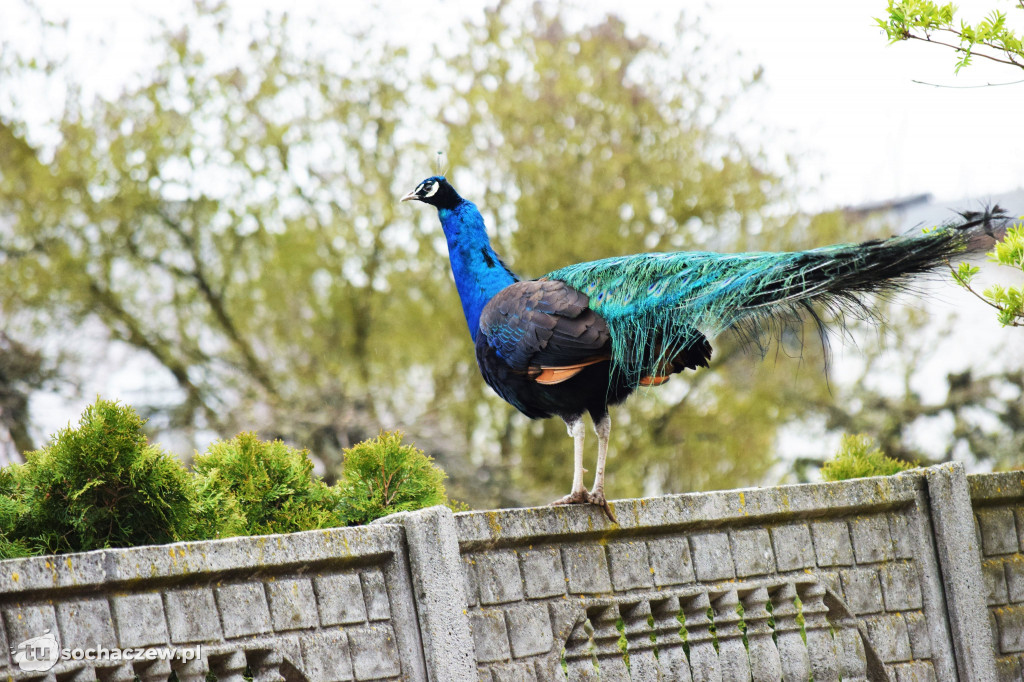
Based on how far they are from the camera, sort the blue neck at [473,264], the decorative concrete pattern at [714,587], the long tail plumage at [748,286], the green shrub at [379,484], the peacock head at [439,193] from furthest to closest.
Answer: the peacock head at [439,193] → the blue neck at [473,264] → the green shrub at [379,484] → the long tail plumage at [748,286] → the decorative concrete pattern at [714,587]

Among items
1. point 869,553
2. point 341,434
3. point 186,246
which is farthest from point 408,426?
point 869,553

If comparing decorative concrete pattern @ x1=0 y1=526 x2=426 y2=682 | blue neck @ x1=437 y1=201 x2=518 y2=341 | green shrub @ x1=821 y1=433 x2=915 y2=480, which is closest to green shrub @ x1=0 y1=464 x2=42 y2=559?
decorative concrete pattern @ x1=0 y1=526 x2=426 y2=682

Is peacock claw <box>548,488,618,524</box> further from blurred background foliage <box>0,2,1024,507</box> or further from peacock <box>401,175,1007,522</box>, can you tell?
blurred background foliage <box>0,2,1024,507</box>

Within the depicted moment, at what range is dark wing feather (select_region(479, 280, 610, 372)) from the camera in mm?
5000

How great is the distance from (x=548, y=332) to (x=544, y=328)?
3cm

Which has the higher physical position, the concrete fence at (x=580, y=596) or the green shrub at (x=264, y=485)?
the green shrub at (x=264, y=485)

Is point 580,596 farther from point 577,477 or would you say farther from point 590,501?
point 577,477

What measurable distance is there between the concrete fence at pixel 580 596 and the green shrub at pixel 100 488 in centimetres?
53

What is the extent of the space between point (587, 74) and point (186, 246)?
6.43 meters

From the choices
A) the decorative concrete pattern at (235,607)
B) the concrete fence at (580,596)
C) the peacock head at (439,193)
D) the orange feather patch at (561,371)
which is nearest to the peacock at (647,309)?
the orange feather patch at (561,371)

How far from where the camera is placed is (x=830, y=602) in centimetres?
528

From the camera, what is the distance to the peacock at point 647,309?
185 inches

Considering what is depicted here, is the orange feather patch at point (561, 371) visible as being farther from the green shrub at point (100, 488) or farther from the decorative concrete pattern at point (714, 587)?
the green shrub at point (100, 488)

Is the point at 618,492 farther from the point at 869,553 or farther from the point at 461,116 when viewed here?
the point at 869,553
